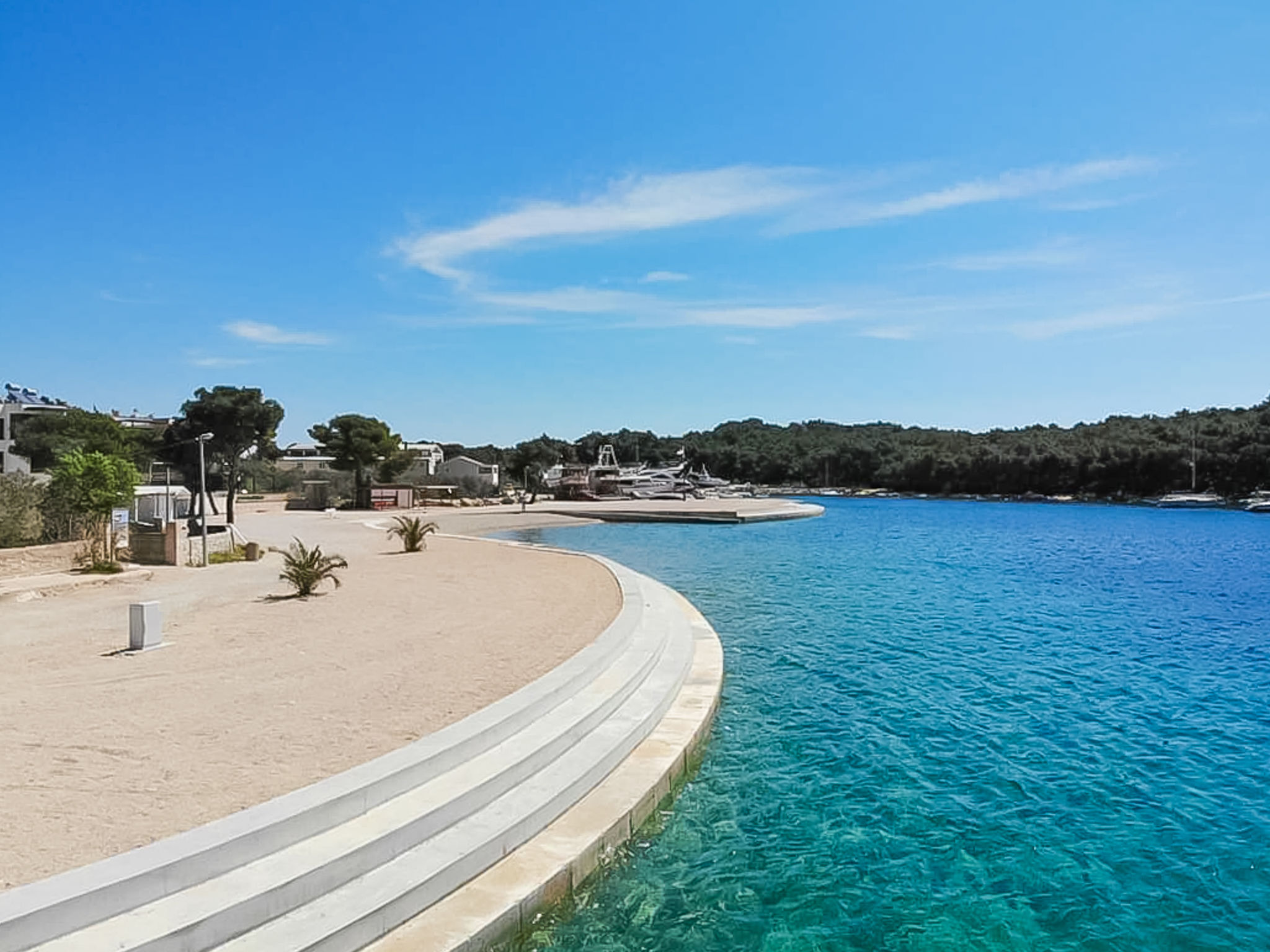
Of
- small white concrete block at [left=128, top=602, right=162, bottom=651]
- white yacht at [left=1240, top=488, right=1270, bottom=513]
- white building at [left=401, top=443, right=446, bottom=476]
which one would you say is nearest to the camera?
small white concrete block at [left=128, top=602, right=162, bottom=651]

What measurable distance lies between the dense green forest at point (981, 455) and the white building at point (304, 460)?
15.3m

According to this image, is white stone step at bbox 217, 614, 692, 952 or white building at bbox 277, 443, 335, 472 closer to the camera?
white stone step at bbox 217, 614, 692, 952

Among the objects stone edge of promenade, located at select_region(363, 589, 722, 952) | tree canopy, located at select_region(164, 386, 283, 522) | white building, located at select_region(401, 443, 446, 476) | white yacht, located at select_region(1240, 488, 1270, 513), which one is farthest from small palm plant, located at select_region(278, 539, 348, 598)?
white yacht, located at select_region(1240, 488, 1270, 513)

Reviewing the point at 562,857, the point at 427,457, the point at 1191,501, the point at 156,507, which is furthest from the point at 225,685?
the point at 1191,501

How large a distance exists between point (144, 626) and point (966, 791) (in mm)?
7630

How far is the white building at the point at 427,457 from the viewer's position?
208ft

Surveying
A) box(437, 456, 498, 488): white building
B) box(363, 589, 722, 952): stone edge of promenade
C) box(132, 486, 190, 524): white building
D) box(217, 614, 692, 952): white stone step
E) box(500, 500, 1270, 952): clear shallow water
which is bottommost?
box(500, 500, 1270, 952): clear shallow water

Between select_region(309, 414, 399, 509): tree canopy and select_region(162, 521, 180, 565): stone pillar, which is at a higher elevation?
select_region(309, 414, 399, 509): tree canopy

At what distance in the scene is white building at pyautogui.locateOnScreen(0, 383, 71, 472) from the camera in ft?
109

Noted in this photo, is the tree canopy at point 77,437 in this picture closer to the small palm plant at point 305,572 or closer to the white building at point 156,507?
the white building at point 156,507

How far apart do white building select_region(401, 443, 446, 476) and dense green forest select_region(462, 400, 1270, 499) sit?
6355mm

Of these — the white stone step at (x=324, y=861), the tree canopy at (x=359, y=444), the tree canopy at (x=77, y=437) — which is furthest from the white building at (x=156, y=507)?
the tree canopy at (x=359, y=444)

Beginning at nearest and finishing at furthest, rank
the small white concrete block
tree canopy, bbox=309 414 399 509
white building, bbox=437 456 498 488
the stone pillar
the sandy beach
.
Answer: the sandy beach → the small white concrete block → the stone pillar → tree canopy, bbox=309 414 399 509 → white building, bbox=437 456 498 488

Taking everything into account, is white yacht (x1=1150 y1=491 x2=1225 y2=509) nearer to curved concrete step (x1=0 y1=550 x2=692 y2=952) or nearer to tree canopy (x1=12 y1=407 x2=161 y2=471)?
tree canopy (x1=12 y1=407 x2=161 y2=471)
